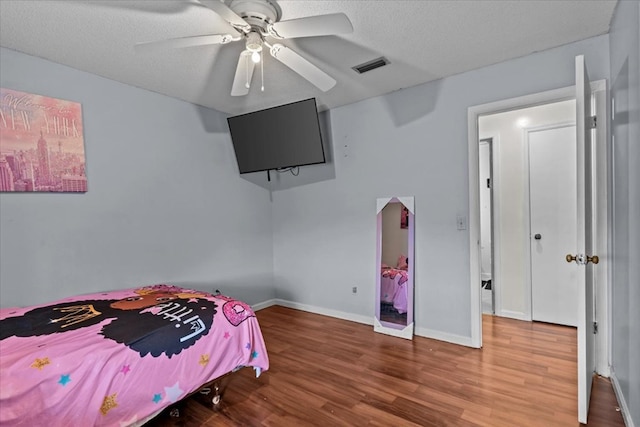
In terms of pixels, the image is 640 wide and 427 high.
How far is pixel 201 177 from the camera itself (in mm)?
3592

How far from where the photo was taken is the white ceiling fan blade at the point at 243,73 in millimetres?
1975

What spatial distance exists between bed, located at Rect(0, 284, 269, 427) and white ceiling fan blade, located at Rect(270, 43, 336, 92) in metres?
1.66

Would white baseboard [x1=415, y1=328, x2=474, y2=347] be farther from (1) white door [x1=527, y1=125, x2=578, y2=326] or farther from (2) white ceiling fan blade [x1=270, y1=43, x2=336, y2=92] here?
(2) white ceiling fan blade [x1=270, y1=43, x2=336, y2=92]

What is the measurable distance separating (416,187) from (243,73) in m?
1.96

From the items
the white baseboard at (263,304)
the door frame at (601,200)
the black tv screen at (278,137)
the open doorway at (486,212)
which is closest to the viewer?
the door frame at (601,200)

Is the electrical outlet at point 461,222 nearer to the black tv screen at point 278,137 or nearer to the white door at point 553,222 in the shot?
the white door at point 553,222

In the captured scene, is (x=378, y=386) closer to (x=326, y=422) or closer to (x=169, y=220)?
(x=326, y=422)

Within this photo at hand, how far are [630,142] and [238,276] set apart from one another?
368 centimetres

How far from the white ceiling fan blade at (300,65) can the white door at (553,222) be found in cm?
269

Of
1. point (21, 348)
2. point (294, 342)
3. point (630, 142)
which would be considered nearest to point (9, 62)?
point (21, 348)

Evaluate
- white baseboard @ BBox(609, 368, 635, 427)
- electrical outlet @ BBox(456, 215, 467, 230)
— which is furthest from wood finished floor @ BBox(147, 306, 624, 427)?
electrical outlet @ BBox(456, 215, 467, 230)

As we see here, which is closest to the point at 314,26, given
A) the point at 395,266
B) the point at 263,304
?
the point at 395,266

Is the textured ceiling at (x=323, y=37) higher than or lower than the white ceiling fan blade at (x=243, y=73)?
higher

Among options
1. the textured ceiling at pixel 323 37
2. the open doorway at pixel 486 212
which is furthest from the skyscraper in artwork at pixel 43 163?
the open doorway at pixel 486 212
